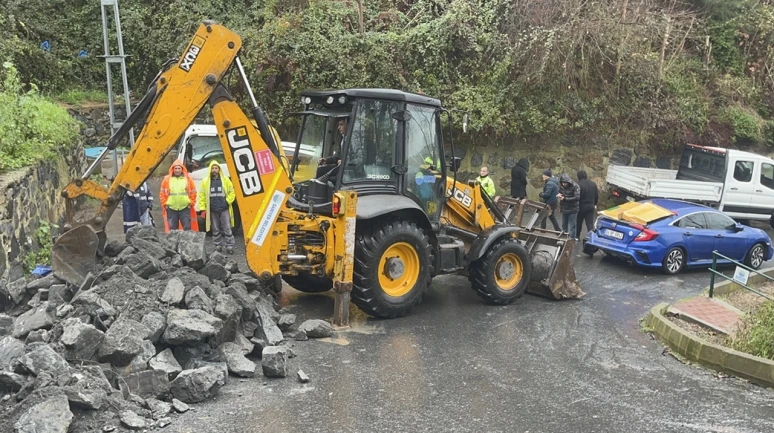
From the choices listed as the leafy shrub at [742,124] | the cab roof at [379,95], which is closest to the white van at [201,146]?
the cab roof at [379,95]

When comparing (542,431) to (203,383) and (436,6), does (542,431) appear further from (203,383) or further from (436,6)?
(436,6)

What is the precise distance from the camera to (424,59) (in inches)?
690

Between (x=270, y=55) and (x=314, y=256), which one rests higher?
(x=270, y=55)

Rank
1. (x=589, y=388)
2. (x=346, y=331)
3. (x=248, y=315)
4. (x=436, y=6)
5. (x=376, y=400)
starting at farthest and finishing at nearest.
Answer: (x=436, y=6) < (x=346, y=331) < (x=248, y=315) < (x=589, y=388) < (x=376, y=400)

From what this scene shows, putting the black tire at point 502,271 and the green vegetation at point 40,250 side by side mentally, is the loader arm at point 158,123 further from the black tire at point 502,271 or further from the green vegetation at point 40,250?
the black tire at point 502,271

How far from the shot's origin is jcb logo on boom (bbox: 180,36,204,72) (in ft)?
25.1

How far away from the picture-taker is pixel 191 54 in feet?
25.2

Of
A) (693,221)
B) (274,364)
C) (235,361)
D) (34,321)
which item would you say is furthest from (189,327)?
(693,221)

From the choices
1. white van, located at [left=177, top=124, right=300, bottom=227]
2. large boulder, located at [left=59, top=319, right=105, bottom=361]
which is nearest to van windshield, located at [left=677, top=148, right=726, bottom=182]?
white van, located at [left=177, top=124, right=300, bottom=227]

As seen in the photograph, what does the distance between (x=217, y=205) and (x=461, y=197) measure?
445 cm

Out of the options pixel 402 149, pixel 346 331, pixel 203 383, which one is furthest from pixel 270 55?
pixel 203 383

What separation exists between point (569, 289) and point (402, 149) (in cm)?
333

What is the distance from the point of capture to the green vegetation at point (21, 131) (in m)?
10.1

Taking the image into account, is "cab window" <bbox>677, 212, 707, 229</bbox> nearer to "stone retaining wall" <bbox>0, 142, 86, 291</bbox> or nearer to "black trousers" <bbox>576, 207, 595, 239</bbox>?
"black trousers" <bbox>576, 207, 595, 239</bbox>
